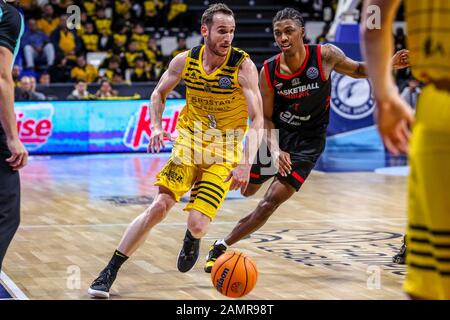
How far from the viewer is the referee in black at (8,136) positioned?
15.7ft

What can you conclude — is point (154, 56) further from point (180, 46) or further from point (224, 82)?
point (224, 82)

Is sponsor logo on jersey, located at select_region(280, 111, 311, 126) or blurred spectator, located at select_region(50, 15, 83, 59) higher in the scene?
sponsor logo on jersey, located at select_region(280, 111, 311, 126)

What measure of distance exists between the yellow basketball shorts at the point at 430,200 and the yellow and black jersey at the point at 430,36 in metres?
0.08

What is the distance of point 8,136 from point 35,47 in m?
16.5

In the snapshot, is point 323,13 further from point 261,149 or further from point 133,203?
point 261,149

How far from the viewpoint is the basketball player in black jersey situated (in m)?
7.32

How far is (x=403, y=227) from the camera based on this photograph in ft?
32.3

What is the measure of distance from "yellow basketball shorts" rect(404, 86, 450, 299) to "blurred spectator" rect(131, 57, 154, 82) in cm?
1747

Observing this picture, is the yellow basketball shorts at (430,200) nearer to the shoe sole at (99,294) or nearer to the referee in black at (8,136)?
the referee in black at (8,136)

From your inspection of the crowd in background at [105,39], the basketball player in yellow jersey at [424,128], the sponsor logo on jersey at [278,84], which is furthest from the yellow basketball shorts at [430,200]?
the crowd in background at [105,39]

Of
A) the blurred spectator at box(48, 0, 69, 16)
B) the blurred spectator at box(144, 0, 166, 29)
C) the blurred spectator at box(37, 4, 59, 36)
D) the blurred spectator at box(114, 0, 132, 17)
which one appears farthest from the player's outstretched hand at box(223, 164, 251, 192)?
the blurred spectator at box(144, 0, 166, 29)

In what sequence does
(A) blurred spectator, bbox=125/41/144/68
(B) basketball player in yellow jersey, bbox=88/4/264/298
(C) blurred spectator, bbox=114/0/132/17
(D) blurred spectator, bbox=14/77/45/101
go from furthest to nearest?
(C) blurred spectator, bbox=114/0/132/17, (A) blurred spectator, bbox=125/41/144/68, (D) blurred spectator, bbox=14/77/45/101, (B) basketball player in yellow jersey, bbox=88/4/264/298

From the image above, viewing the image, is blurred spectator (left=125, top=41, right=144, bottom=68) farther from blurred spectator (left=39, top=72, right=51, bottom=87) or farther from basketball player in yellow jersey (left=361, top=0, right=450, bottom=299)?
basketball player in yellow jersey (left=361, top=0, right=450, bottom=299)

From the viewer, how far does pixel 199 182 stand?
6.73 meters
